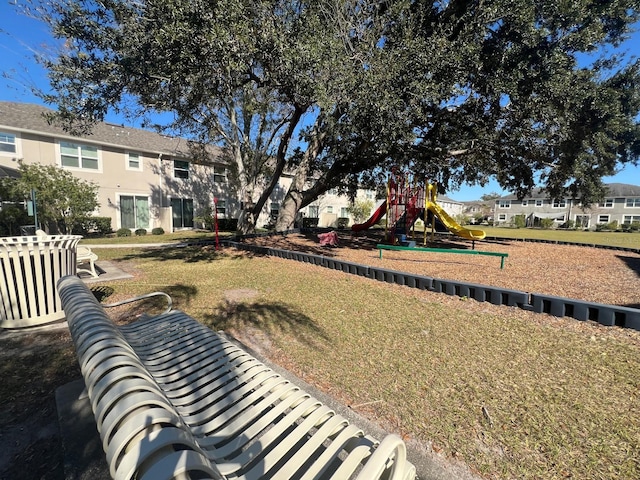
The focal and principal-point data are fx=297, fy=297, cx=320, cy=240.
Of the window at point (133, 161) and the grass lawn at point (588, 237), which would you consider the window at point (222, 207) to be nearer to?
the window at point (133, 161)

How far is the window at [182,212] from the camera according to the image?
21.9 m

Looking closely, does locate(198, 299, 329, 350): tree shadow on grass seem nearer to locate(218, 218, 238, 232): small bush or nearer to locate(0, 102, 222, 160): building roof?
locate(0, 102, 222, 160): building roof


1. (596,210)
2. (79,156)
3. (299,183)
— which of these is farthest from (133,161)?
(596,210)

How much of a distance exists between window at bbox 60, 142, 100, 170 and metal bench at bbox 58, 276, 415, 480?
1954 centimetres

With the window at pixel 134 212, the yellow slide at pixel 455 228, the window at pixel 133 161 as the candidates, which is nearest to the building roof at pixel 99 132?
the window at pixel 133 161

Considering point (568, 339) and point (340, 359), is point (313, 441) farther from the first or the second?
point (568, 339)

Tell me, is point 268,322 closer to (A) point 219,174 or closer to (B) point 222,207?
(B) point 222,207

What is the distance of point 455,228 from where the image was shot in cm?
1201

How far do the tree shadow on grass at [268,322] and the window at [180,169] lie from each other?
19.5 meters

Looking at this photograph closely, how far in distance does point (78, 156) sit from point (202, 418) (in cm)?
2151

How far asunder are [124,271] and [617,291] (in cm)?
1178

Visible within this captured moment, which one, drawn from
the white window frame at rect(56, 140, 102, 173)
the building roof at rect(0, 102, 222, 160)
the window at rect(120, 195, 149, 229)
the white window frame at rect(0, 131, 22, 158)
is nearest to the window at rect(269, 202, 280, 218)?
the building roof at rect(0, 102, 222, 160)

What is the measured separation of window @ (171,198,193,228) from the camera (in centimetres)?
2186

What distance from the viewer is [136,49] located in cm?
661
